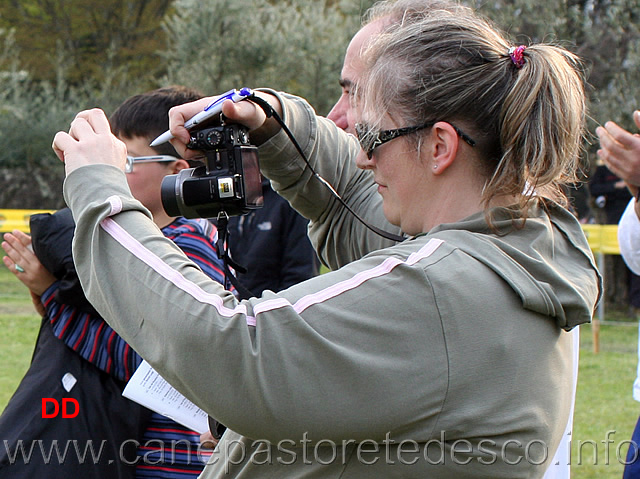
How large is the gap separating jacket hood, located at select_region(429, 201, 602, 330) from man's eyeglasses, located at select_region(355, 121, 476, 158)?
6.7 inches

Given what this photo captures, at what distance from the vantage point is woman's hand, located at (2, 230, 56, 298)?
8.82 feet

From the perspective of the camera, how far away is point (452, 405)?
1352 millimetres

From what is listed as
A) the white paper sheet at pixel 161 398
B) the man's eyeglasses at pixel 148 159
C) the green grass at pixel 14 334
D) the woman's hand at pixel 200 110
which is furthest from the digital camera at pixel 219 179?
the green grass at pixel 14 334

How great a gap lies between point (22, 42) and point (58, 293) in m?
22.5

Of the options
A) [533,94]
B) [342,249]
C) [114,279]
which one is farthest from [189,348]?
[342,249]

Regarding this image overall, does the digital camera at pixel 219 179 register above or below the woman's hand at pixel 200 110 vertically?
below

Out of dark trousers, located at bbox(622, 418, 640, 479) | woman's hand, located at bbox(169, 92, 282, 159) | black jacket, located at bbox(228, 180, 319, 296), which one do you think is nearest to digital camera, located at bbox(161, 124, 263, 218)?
woman's hand, located at bbox(169, 92, 282, 159)

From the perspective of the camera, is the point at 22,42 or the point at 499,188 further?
the point at 22,42

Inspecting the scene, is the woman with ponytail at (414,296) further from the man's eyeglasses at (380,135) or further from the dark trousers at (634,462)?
the dark trousers at (634,462)

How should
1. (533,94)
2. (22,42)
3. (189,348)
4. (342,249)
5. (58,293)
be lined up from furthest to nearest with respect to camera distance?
1. (22,42)
2. (58,293)
3. (342,249)
4. (533,94)
5. (189,348)

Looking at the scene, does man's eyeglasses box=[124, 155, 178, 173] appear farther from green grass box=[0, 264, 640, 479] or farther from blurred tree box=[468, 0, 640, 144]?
blurred tree box=[468, 0, 640, 144]

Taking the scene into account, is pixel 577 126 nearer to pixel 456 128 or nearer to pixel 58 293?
pixel 456 128

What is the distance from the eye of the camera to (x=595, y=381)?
727cm

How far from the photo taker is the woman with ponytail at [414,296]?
130 centimetres
